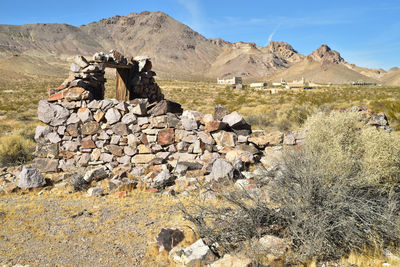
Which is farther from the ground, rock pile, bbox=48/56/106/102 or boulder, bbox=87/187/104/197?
rock pile, bbox=48/56/106/102

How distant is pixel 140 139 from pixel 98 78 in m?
2.83

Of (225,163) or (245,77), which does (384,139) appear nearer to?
(225,163)

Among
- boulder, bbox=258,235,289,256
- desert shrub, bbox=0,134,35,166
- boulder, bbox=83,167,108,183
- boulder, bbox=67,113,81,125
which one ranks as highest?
boulder, bbox=67,113,81,125

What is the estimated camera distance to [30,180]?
7.03m

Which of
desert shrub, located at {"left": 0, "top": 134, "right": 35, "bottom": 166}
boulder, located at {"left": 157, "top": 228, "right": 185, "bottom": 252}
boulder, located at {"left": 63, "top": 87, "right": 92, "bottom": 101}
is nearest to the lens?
boulder, located at {"left": 157, "top": 228, "right": 185, "bottom": 252}

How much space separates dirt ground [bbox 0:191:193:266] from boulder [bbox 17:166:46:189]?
1.01ft

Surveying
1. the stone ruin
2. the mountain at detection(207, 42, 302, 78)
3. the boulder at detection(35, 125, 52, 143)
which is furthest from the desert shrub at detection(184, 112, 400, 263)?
the mountain at detection(207, 42, 302, 78)

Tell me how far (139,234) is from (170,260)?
106 cm

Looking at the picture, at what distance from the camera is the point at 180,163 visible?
7277 millimetres

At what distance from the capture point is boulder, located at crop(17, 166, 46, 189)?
694cm

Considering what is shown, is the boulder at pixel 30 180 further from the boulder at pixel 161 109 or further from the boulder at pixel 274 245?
the boulder at pixel 274 245

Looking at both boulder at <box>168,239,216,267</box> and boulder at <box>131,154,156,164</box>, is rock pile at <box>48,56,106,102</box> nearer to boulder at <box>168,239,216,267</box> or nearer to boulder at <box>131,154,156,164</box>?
boulder at <box>131,154,156,164</box>

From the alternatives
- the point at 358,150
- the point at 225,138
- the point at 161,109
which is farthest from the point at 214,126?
the point at 358,150

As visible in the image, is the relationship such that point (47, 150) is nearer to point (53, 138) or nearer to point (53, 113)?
point (53, 138)
